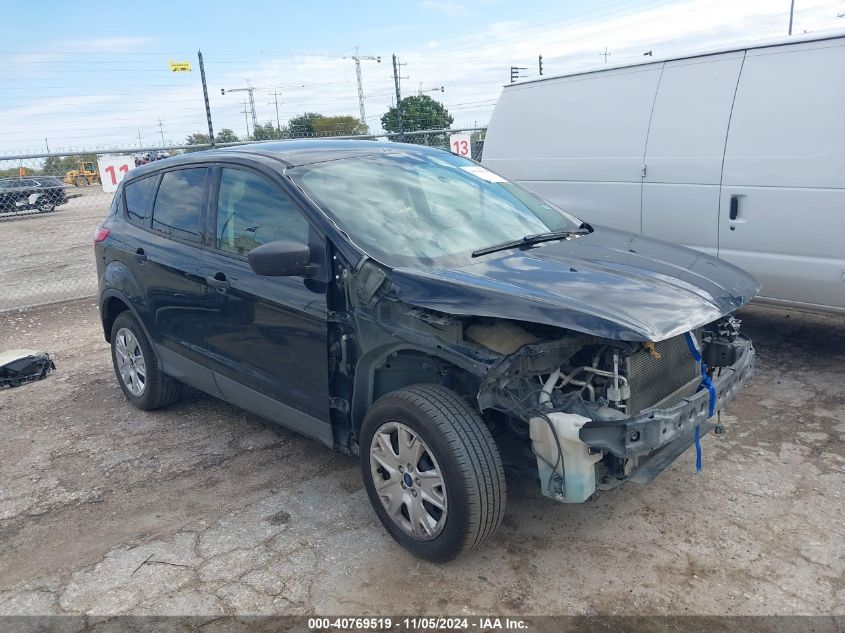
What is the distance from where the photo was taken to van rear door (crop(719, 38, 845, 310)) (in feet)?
15.2

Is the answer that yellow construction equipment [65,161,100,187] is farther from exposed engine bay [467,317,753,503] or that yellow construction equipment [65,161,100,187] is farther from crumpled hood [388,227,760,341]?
exposed engine bay [467,317,753,503]

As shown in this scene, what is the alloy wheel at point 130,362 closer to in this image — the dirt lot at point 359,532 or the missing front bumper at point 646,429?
the dirt lot at point 359,532

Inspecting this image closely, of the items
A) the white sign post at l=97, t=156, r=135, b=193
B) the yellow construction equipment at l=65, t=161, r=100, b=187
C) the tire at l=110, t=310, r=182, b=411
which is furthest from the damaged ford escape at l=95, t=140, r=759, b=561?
the yellow construction equipment at l=65, t=161, r=100, b=187

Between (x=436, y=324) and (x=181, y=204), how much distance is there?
228 cm

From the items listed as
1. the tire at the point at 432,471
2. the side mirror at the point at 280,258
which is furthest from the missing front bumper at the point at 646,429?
the side mirror at the point at 280,258

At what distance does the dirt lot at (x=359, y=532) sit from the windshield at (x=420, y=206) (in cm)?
132

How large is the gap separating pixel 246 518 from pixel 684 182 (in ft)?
12.7

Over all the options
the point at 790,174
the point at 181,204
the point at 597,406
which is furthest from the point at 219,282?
the point at 790,174

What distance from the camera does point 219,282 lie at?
13.2ft

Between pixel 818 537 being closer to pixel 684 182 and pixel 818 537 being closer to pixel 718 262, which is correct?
pixel 718 262

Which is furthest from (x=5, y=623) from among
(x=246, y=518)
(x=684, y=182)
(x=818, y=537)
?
(x=684, y=182)

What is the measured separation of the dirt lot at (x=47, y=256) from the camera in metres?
9.70

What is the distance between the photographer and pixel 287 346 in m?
3.70

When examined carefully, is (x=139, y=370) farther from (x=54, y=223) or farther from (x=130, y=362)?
(x=54, y=223)
